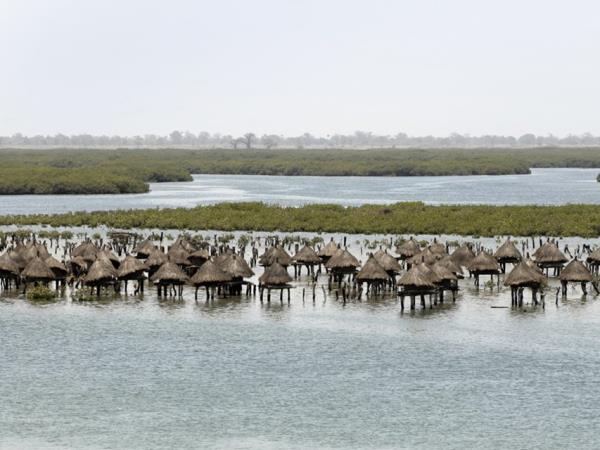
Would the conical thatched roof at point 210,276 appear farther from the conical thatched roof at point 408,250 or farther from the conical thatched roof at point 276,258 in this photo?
the conical thatched roof at point 408,250

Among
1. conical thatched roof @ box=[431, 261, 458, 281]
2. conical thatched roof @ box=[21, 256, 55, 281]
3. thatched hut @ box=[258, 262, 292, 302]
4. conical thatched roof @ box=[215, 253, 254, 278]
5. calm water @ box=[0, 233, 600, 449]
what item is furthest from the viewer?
conical thatched roof @ box=[21, 256, 55, 281]

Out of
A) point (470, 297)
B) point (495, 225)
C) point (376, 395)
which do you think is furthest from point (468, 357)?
point (495, 225)

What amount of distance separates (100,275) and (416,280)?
14.1 meters

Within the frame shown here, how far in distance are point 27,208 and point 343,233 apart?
3615 cm

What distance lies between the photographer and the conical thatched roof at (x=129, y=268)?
4975cm

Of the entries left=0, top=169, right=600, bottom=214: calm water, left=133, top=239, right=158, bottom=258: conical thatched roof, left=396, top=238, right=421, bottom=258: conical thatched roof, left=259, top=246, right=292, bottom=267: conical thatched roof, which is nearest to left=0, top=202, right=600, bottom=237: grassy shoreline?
left=0, top=169, right=600, bottom=214: calm water

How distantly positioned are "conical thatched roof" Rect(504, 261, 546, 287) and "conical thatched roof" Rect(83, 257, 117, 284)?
17.5 metres

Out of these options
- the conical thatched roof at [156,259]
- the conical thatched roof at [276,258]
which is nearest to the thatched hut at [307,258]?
the conical thatched roof at [276,258]

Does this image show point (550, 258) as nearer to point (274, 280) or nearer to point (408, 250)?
point (408, 250)

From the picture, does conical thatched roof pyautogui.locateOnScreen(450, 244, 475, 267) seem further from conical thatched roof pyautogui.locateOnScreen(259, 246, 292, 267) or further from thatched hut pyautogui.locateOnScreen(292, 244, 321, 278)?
conical thatched roof pyautogui.locateOnScreen(259, 246, 292, 267)

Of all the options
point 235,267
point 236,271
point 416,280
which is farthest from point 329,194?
point 416,280

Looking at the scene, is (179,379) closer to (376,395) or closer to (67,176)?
(376,395)

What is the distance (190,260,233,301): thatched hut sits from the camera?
157ft

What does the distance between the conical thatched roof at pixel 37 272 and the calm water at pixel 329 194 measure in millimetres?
46021
